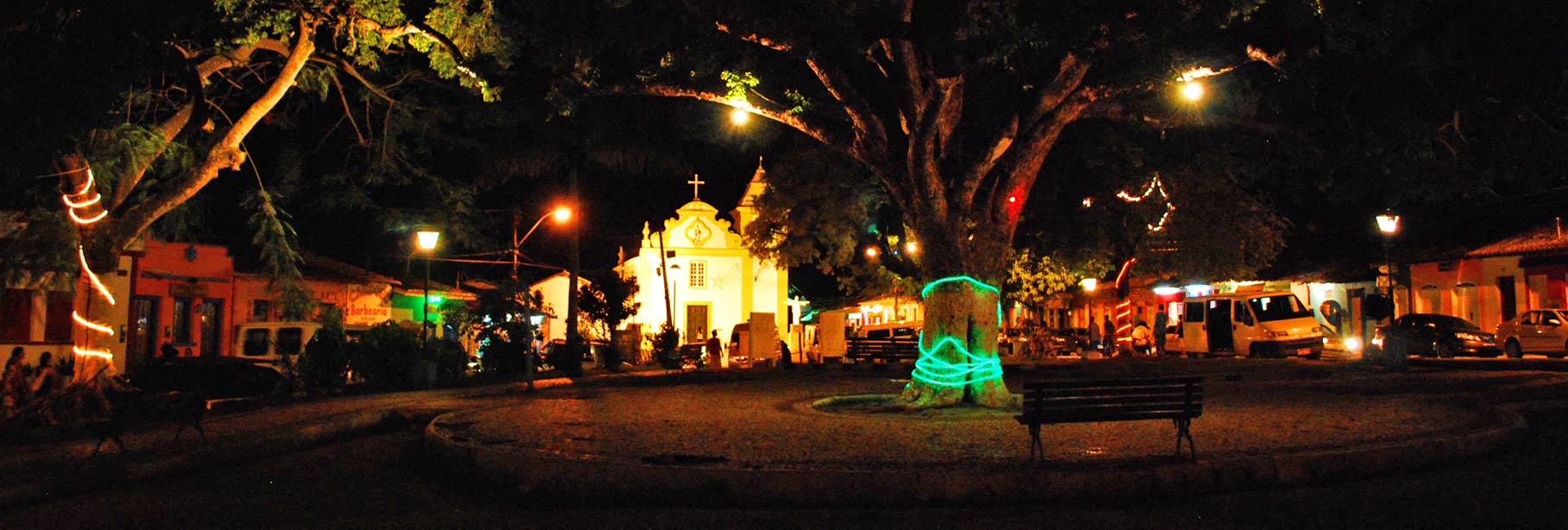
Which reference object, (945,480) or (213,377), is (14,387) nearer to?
(213,377)

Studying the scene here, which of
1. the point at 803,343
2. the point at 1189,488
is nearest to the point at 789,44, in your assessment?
the point at 1189,488

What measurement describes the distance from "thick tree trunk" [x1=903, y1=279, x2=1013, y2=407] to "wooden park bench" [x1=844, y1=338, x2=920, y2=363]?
11.2m

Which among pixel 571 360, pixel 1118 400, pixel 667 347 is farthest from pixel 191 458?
pixel 667 347

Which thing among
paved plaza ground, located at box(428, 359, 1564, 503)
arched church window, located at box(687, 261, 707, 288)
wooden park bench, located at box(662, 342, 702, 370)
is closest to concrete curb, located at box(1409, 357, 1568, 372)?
paved plaza ground, located at box(428, 359, 1564, 503)

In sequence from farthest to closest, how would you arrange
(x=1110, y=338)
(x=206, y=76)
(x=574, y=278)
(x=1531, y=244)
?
(x=1110, y=338) → (x=1531, y=244) → (x=574, y=278) → (x=206, y=76)

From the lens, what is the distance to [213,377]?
69.1ft

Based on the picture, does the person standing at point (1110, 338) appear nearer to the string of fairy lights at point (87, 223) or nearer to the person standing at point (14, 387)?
the string of fairy lights at point (87, 223)

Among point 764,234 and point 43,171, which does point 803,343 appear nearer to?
point 764,234

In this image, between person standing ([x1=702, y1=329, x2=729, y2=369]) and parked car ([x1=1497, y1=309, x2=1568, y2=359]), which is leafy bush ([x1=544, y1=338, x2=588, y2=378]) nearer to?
person standing ([x1=702, y1=329, x2=729, y2=369])

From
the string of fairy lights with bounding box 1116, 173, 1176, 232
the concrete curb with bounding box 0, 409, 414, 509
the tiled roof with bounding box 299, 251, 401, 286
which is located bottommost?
A: the concrete curb with bounding box 0, 409, 414, 509

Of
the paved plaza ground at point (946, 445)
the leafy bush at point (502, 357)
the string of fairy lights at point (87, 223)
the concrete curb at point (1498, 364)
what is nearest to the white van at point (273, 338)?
the leafy bush at point (502, 357)

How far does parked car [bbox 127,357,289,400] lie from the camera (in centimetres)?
2072

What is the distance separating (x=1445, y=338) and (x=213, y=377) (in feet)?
95.0

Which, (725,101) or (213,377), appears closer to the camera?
(725,101)
